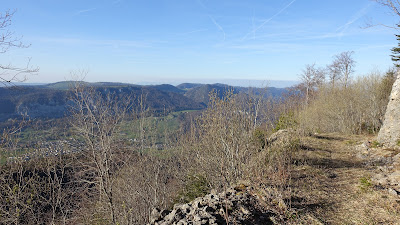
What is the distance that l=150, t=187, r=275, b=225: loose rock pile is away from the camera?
4039mm

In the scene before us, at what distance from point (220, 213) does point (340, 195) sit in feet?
11.2

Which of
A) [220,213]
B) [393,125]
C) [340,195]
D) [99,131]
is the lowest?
[340,195]

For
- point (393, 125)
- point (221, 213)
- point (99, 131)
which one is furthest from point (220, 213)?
point (393, 125)

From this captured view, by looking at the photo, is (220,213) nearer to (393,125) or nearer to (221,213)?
(221,213)

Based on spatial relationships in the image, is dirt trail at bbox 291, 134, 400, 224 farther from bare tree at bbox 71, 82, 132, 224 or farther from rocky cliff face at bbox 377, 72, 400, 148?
bare tree at bbox 71, 82, 132, 224

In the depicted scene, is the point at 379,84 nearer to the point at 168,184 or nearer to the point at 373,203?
the point at 373,203

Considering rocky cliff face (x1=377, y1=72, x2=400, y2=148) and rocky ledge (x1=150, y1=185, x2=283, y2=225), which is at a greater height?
rocky cliff face (x1=377, y1=72, x2=400, y2=148)

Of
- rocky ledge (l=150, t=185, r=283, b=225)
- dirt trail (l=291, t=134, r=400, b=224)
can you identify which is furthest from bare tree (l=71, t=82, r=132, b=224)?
dirt trail (l=291, t=134, r=400, b=224)

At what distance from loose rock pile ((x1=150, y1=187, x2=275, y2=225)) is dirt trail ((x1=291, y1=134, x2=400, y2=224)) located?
898 mm

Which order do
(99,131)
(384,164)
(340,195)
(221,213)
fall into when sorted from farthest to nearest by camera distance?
Answer: (99,131), (384,164), (340,195), (221,213)

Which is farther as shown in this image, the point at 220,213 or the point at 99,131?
the point at 99,131

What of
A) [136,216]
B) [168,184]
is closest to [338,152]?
[168,184]

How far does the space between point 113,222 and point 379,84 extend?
2143cm

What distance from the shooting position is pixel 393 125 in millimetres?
9883
